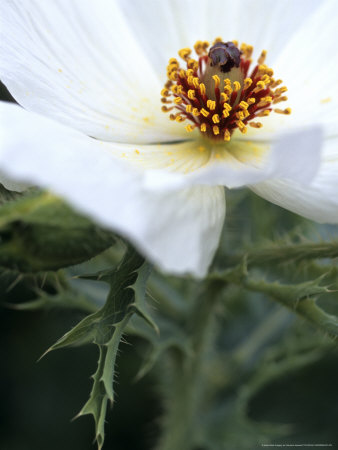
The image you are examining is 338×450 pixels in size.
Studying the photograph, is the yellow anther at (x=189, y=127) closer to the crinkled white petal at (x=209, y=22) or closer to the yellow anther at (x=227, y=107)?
the yellow anther at (x=227, y=107)

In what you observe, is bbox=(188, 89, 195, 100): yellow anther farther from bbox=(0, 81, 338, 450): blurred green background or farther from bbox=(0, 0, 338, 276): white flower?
bbox=(0, 81, 338, 450): blurred green background

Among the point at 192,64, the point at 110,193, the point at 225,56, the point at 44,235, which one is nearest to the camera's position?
the point at 110,193

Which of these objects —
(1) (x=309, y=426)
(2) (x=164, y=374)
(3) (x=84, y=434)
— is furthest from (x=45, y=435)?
(1) (x=309, y=426)

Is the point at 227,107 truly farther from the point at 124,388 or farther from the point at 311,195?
the point at 124,388

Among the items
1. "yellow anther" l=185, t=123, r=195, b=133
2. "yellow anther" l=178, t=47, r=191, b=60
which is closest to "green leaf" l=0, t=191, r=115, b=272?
"yellow anther" l=185, t=123, r=195, b=133

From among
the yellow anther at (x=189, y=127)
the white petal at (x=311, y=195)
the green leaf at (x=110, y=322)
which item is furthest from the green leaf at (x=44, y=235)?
the yellow anther at (x=189, y=127)

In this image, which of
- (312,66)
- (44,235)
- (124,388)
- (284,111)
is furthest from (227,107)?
(124,388)
